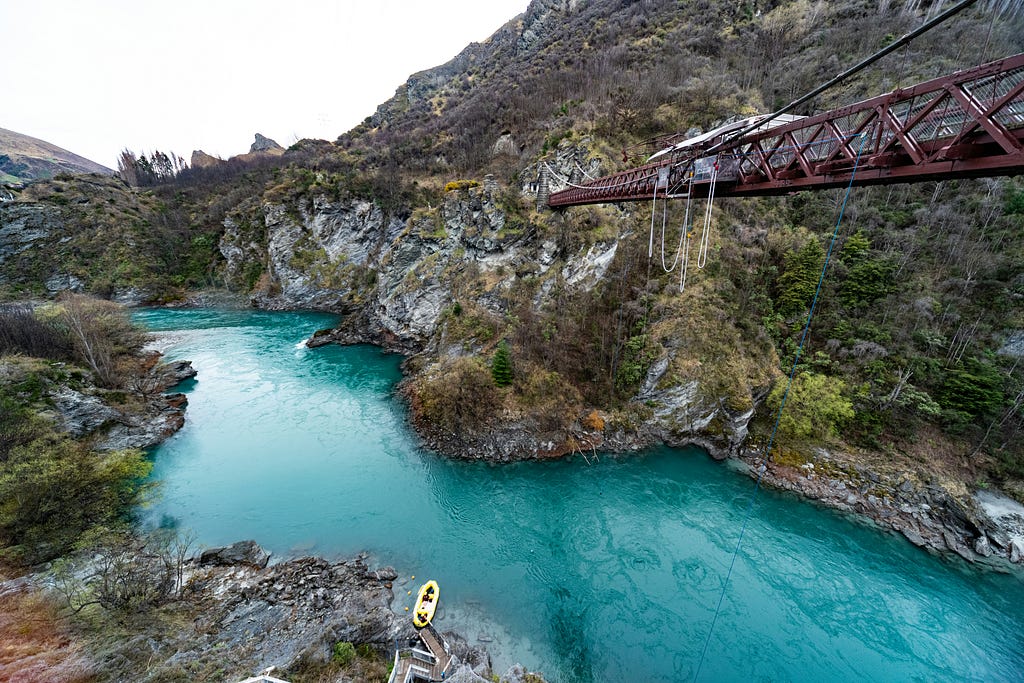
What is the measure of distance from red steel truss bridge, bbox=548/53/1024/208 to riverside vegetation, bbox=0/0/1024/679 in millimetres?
11200

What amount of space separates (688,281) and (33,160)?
20051 centimetres

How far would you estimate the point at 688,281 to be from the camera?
20.1 metres

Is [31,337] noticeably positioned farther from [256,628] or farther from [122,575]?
[256,628]

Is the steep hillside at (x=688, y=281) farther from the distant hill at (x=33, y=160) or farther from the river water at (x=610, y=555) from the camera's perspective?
the distant hill at (x=33, y=160)

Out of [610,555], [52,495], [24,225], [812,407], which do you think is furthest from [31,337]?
[24,225]

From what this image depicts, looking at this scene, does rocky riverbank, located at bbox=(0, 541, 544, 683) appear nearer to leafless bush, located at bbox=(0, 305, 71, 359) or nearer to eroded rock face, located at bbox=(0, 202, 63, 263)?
leafless bush, located at bbox=(0, 305, 71, 359)

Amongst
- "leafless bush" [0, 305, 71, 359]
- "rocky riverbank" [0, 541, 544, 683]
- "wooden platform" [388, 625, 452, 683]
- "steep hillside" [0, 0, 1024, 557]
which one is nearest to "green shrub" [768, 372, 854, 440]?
"steep hillside" [0, 0, 1024, 557]

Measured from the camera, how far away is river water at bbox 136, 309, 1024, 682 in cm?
1129

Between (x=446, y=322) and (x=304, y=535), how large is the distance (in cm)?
1589

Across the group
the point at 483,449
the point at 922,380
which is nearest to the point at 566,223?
the point at 483,449

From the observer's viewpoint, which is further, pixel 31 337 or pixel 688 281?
pixel 31 337

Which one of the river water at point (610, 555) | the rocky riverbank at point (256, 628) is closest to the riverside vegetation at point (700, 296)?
the river water at point (610, 555)

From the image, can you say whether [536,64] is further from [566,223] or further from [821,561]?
[821,561]

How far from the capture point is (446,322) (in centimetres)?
2706
